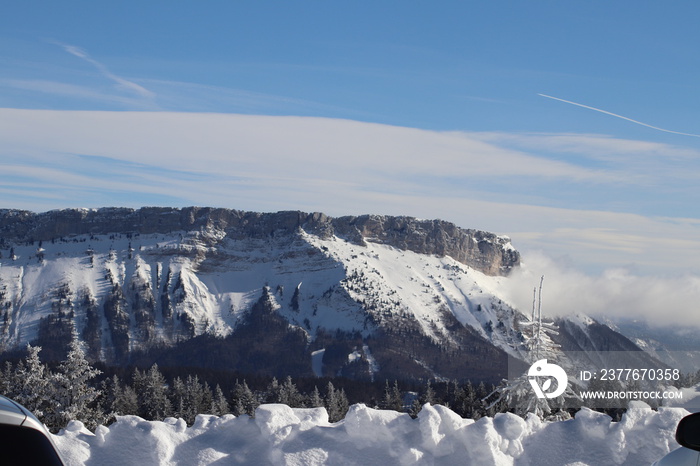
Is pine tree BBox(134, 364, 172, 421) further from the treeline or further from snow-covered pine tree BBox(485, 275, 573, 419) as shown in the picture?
snow-covered pine tree BBox(485, 275, 573, 419)

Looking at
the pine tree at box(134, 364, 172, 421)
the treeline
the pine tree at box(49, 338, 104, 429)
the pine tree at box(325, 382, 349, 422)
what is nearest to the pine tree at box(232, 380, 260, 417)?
the treeline

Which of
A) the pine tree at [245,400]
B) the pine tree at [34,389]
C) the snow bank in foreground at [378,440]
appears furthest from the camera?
the pine tree at [245,400]

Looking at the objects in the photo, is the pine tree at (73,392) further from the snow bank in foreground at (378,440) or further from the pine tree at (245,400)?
the pine tree at (245,400)

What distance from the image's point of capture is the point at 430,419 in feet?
42.9

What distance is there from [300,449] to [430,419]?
97.3 inches

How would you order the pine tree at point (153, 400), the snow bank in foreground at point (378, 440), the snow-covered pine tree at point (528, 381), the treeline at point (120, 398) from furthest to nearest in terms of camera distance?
the pine tree at point (153, 400) → the treeline at point (120, 398) → the snow-covered pine tree at point (528, 381) → the snow bank in foreground at point (378, 440)

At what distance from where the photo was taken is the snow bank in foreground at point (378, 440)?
12664mm

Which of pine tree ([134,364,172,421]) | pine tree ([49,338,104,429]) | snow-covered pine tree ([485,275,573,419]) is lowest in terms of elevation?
pine tree ([134,364,172,421])

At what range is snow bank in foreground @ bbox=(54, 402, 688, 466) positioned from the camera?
12664 mm

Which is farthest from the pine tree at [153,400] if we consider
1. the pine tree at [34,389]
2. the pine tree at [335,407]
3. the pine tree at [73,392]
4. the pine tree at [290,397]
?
the pine tree at [34,389]

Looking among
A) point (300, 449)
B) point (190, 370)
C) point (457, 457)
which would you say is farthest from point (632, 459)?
point (190, 370)

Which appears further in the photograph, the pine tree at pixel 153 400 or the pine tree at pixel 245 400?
the pine tree at pixel 153 400

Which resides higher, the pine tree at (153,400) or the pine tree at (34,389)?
the pine tree at (34,389)

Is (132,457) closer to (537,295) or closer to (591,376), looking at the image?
(537,295)
